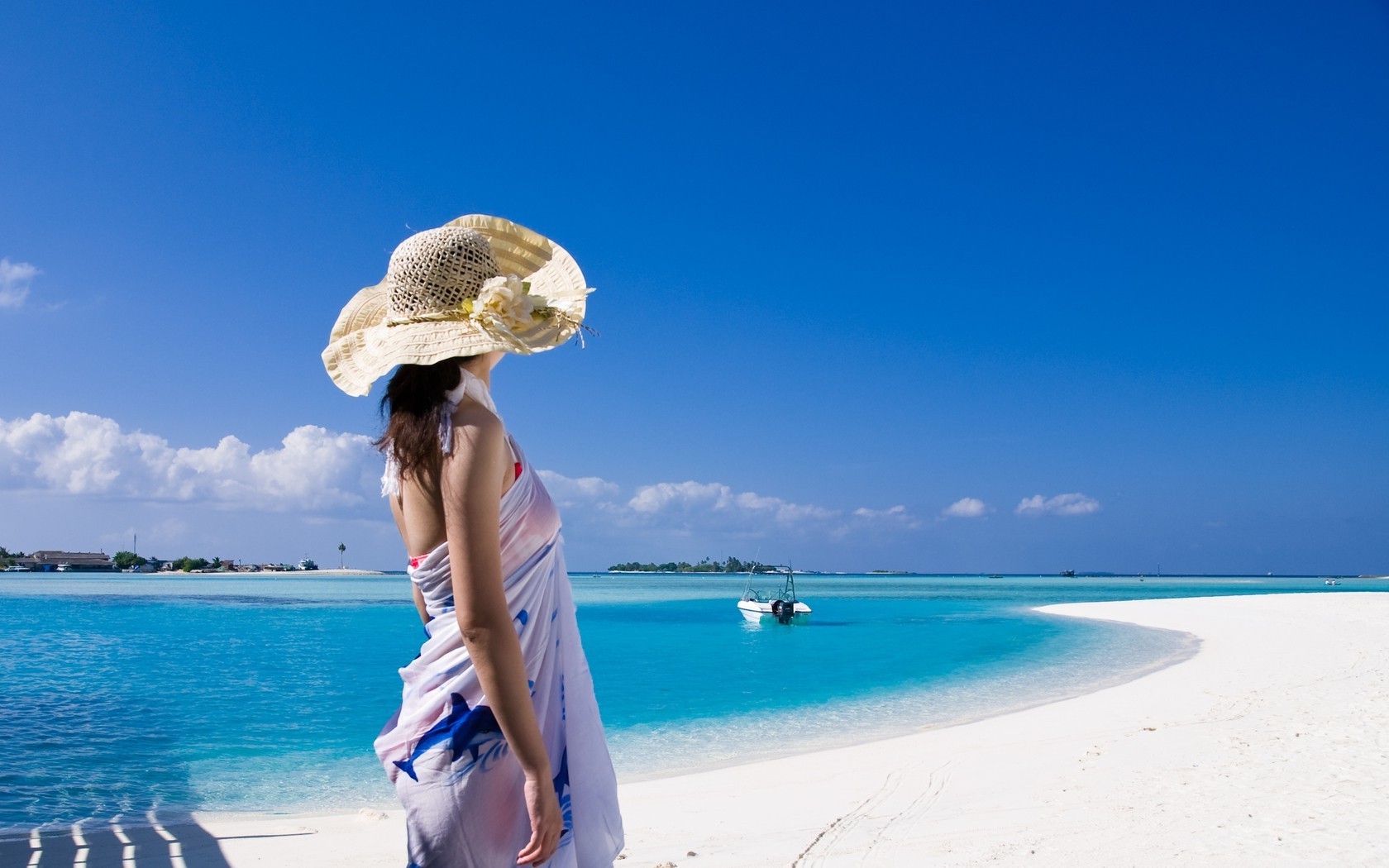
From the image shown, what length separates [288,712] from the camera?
573 inches

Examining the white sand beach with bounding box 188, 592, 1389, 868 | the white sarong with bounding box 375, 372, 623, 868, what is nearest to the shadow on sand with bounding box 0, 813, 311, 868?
the white sand beach with bounding box 188, 592, 1389, 868

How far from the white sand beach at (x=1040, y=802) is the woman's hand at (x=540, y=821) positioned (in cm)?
378

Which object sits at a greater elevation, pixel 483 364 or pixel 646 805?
pixel 483 364

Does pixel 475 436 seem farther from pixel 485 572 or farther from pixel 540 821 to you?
pixel 540 821

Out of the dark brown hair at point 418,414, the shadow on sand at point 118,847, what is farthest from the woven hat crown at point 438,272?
the shadow on sand at point 118,847

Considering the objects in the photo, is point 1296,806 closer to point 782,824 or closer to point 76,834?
point 782,824

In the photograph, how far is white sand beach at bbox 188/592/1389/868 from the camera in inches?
189

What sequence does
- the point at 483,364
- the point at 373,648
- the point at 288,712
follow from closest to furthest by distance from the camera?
the point at 483,364
the point at 288,712
the point at 373,648

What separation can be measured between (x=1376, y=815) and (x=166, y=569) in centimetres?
19782

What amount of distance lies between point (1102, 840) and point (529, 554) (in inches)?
186

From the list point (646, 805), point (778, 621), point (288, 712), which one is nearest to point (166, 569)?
point (778, 621)

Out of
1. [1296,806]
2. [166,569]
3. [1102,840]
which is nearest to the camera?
[1102,840]

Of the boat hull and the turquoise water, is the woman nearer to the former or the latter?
the turquoise water

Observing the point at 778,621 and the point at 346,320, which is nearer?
the point at 346,320
